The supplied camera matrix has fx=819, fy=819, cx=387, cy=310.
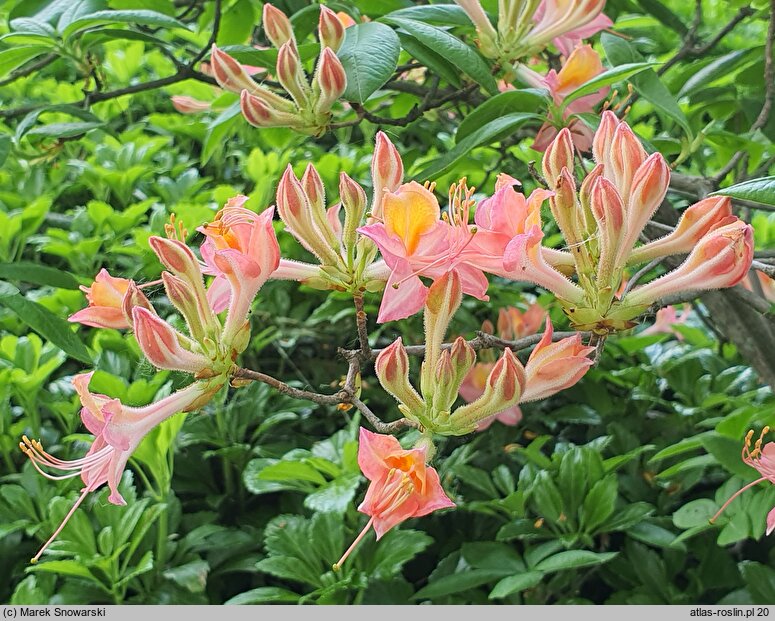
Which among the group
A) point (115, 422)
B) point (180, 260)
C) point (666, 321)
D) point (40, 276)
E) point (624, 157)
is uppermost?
point (624, 157)

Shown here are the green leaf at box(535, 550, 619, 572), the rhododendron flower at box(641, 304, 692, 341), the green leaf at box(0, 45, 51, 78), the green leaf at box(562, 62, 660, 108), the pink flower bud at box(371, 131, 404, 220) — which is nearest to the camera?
the pink flower bud at box(371, 131, 404, 220)

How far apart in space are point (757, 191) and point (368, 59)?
44 cm

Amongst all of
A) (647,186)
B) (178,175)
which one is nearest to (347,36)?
(647,186)

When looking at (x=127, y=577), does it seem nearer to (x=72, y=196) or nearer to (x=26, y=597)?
(x=26, y=597)

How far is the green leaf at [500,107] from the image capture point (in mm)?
912

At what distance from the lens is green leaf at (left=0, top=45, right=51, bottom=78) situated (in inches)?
41.2

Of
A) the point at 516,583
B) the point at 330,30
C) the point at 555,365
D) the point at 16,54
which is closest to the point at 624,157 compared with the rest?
the point at 555,365

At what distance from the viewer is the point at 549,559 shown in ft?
3.26

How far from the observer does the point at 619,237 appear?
2.06ft

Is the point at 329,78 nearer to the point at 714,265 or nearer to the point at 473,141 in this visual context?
the point at 473,141

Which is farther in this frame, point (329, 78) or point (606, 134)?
point (329, 78)

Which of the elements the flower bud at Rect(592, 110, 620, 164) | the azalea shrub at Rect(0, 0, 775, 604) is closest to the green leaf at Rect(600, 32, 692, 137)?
the azalea shrub at Rect(0, 0, 775, 604)

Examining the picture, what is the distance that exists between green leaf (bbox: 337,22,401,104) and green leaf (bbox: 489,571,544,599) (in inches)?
22.3

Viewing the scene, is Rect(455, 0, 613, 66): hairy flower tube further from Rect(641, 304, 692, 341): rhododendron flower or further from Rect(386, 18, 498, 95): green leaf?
Rect(641, 304, 692, 341): rhododendron flower
